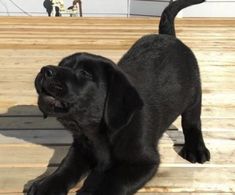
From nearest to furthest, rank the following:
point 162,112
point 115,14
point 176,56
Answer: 1. point 162,112
2. point 176,56
3. point 115,14

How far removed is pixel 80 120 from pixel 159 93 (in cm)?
64

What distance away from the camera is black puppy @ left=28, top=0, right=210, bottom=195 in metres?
2.13

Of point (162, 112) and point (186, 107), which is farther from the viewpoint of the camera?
point (186, 107)

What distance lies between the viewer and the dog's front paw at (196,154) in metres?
2.67

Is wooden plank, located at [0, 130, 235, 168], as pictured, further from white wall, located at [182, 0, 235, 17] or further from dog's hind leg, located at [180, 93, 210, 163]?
white wall, located at [182, 0, 235, 17]

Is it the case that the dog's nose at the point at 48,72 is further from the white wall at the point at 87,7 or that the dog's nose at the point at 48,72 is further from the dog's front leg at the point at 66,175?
the white wall at the point at 87,7

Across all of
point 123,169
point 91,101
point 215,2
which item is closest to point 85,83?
point 91,101

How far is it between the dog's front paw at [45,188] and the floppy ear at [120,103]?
36cm

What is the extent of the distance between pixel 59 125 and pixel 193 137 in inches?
33.6

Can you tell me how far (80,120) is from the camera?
221cm

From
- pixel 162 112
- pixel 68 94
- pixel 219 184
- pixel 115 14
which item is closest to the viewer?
pixel 68 94

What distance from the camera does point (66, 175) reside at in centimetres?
234

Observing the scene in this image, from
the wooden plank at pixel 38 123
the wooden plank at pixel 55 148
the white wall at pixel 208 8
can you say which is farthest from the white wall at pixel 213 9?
the wooden plank at pixel 55 148

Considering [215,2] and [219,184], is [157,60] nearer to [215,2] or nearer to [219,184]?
[219,184]
